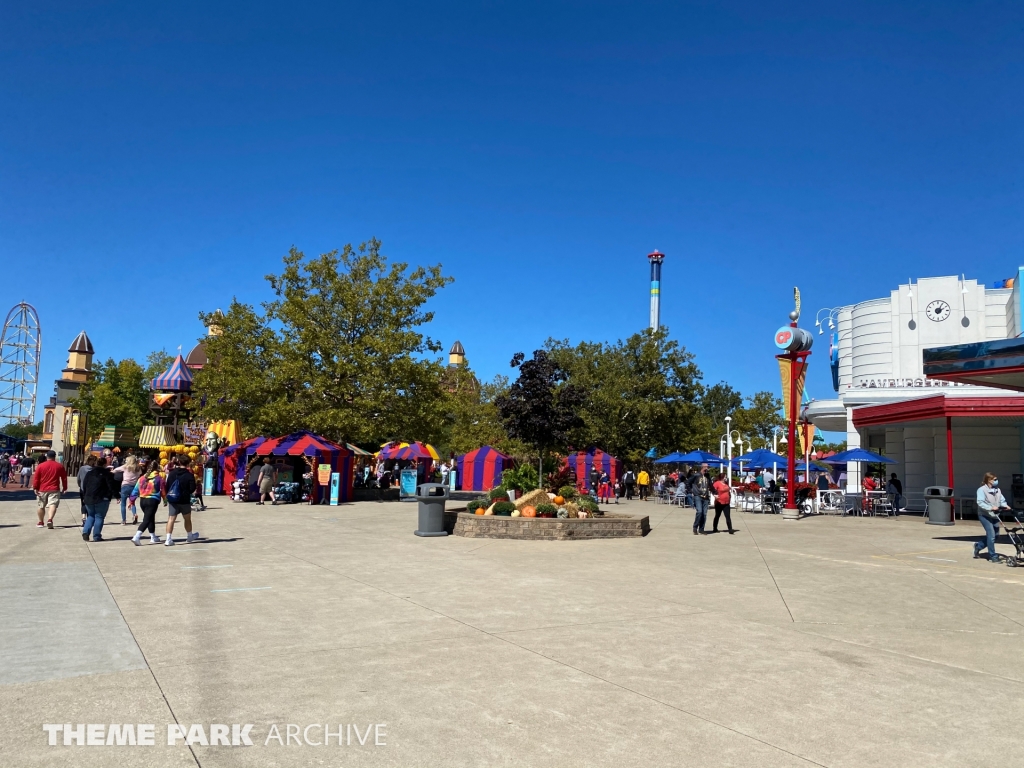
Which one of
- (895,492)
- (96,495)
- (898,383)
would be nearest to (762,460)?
(895,492)

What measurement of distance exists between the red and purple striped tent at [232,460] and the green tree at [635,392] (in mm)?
18354

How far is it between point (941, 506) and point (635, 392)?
74.4 ft

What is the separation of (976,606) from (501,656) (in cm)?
614

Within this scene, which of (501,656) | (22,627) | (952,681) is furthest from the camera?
(22,627)

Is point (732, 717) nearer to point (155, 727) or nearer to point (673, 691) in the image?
point (673, 691)

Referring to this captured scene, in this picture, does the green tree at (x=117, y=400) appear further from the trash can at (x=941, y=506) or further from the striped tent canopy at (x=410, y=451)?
the trash can at (x=941, y=506)

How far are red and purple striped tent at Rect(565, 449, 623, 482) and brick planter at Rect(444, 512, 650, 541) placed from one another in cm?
1805

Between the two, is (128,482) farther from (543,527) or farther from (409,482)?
(409,482)

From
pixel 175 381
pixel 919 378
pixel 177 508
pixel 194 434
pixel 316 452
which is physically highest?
pixel 175 381

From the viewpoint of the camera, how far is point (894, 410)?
955 inches

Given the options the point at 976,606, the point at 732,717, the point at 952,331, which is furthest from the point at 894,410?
the point at 732,717

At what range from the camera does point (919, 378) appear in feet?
105

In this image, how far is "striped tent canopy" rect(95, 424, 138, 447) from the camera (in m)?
56.8

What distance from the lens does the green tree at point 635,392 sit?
4181 centimetres
